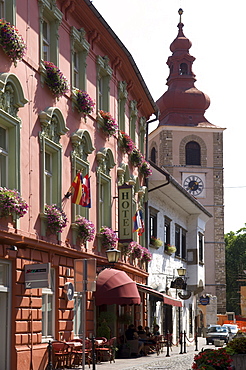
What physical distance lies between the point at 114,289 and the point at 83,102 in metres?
5.71

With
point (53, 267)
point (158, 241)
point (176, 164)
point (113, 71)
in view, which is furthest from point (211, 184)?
point (53, 267)

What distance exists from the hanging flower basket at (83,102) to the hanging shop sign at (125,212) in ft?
15.8

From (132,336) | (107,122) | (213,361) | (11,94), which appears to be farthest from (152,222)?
(213,361)

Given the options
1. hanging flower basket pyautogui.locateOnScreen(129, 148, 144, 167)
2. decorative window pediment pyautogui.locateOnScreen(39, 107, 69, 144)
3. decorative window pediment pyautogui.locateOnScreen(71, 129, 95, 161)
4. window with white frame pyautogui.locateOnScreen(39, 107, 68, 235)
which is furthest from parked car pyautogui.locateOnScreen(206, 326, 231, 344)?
decorative window pediment pyautogui.locateOnScreen(39, 107, 69, 144)

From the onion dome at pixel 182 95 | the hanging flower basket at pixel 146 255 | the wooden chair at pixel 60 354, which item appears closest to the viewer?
the wooden chair at pixel 60 354

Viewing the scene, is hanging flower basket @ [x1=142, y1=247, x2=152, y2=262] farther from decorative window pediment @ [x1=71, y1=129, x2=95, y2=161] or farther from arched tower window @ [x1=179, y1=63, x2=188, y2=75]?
arched tower window @ [x1=179, y1=63, x2=188, y2=75]

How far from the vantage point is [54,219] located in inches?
803

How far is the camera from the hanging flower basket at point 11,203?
681 inches

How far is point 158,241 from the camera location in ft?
123

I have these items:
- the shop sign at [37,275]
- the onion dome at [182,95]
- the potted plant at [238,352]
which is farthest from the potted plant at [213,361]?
the onion dome at [182,95]

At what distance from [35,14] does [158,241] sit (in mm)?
18813

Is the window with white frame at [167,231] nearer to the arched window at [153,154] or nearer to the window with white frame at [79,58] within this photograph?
the window with white frame at [79,58]

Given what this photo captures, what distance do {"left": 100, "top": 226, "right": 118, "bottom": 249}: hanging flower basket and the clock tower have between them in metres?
54.7

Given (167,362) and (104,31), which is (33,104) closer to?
(104,31)
